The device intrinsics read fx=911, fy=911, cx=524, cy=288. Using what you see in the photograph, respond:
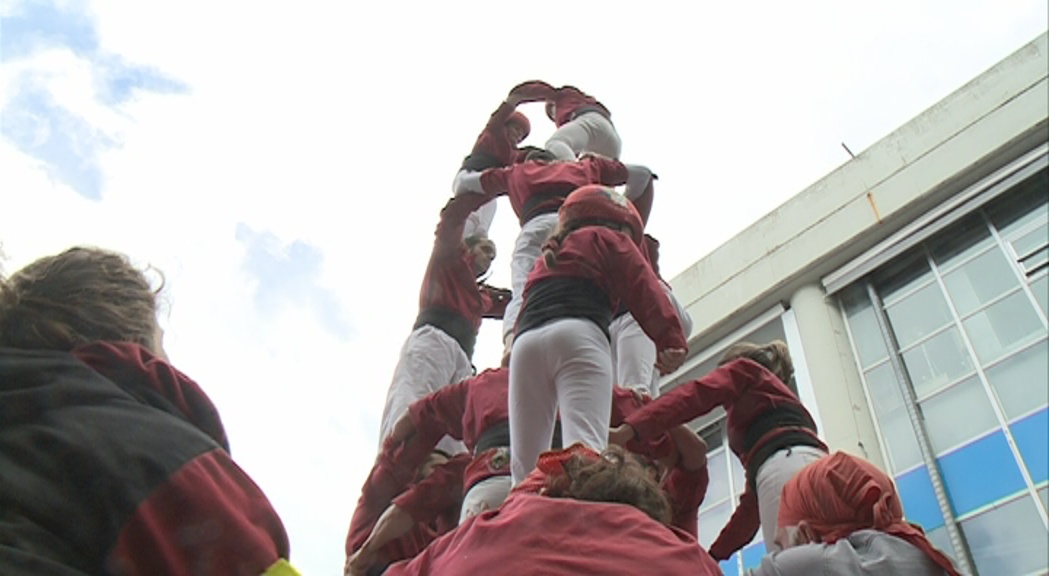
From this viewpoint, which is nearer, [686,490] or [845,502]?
[845,502]

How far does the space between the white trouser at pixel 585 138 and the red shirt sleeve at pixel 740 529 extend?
2128 millimetres

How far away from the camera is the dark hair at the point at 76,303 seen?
1.20 meters

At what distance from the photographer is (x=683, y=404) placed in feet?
8.32

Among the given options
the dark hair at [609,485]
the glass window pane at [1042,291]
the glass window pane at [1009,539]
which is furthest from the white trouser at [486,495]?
the glass window pane at [1042,291]

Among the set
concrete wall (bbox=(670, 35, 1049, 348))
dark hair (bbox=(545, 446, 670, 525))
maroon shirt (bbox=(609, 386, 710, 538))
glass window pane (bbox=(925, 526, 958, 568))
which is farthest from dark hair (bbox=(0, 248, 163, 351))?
concrete wall (bbox=(670, 35, 1049, 348))

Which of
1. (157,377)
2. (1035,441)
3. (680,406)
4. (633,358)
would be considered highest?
(1035,441)

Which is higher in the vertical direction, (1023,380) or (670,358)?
(1023,380)

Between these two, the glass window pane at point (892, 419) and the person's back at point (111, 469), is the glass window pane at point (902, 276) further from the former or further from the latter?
the person's back at point (111, 469)

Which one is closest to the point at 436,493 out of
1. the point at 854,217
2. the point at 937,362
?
the point at 937,362

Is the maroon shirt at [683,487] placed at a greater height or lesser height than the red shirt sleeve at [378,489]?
lesser

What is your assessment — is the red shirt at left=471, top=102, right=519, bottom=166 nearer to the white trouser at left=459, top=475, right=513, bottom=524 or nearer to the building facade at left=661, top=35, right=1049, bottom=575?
the white trouser at left=459, top=475, right=513, bottom=524

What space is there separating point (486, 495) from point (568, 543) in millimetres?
1112

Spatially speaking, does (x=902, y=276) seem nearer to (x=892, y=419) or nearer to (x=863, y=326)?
(x=863, y=326)

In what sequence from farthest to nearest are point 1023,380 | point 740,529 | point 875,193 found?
point 875,193, point 1023,380, point 740,529
